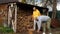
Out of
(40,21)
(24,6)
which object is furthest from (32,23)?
(40,21)

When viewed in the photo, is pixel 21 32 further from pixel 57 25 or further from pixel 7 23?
pixel 57 25

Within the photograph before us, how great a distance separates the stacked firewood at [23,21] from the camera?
16.9m

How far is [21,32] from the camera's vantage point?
642 inches

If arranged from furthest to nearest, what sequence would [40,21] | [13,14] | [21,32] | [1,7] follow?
[1,7], [13,14], [21,32], [40,21]

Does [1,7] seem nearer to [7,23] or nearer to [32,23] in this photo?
[7,23]

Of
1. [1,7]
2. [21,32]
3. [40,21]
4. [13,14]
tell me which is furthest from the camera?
[1,7]

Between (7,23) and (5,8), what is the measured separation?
158cm

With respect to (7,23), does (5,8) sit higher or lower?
higher

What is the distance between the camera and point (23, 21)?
17.1 meters

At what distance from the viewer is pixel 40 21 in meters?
14.6

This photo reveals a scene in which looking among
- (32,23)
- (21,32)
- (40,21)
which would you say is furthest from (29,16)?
(40,21)

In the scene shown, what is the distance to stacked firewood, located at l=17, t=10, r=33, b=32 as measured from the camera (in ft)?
55.4

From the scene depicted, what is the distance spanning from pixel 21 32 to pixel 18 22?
→ 105 cm

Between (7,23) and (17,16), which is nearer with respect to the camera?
(17,16)
